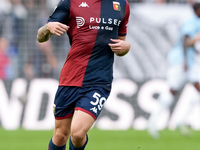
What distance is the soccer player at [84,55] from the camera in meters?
4.93

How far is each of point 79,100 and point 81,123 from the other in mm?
304

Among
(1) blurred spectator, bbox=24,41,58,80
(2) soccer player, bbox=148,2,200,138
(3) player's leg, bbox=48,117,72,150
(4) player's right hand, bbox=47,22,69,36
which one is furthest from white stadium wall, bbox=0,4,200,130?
(4) player's right hand, bbox=47,22,69,36

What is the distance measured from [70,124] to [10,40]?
716 cm

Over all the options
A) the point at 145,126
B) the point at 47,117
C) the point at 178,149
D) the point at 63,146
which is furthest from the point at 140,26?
the point at 63,146

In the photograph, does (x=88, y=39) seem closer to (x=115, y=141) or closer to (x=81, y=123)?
(x=81, y=123)

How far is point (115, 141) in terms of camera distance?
8352mm

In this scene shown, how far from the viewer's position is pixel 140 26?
1188 cm

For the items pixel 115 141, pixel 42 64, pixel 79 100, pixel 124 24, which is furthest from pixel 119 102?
pixel 79 100

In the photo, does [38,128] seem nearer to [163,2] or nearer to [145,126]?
[145,126]

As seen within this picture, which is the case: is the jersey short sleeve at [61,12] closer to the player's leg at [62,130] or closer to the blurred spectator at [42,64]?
the player's leg at [62,130]

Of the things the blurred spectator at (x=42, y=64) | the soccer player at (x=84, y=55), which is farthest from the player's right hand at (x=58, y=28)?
the blurred spectator at (x=42, y=64)

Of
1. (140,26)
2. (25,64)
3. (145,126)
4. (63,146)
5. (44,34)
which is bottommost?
(145,126)

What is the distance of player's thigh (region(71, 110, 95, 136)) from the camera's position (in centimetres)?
470

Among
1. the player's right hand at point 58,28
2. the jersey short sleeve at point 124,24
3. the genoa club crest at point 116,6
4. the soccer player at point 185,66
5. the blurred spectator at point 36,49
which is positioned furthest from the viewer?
the blurred spectator at point 36,49
